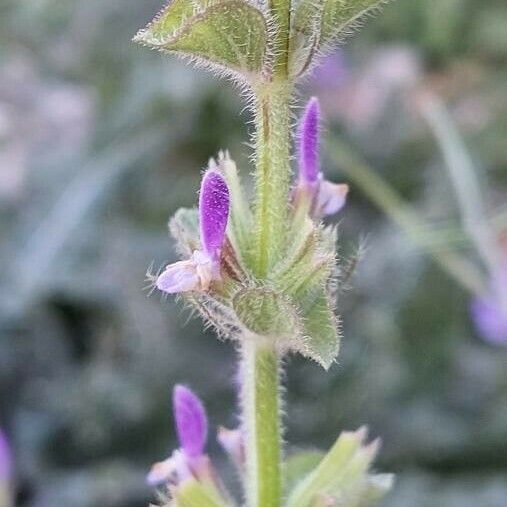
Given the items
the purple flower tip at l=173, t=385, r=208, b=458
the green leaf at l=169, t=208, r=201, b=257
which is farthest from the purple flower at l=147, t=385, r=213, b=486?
the green leaf at l=169, t=208, r=201, b=257

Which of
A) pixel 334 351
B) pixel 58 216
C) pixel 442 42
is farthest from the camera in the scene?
pixel 442 42

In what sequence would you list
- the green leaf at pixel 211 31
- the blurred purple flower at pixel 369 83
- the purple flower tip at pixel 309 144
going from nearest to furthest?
the green leaf at pixel 211 31 → the purple flower tip at pixel 309 144 → the blurred purple flower at pixel 369 83

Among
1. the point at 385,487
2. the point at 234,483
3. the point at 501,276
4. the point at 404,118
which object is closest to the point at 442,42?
the point at 404,118

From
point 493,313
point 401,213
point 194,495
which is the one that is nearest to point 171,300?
point 401,213

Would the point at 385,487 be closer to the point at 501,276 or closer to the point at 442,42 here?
the point at 501,276

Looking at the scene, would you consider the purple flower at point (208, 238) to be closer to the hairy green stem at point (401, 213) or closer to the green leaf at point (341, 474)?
the green leaf at point (341, 474)

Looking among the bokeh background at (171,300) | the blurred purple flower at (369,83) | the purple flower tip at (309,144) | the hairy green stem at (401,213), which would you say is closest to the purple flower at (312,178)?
the purple flower tip at (309,144)

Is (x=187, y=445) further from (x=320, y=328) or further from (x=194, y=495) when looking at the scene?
(x=320, y=328)
